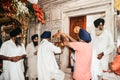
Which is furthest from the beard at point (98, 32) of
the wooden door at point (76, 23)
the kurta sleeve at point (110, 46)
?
the wooden door at point (76, 23)

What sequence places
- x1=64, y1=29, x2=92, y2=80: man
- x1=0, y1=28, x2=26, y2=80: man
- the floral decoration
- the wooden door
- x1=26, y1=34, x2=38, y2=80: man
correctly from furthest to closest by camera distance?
the floral decoration < x1=26, y1=34, x2=38, y2=80: man < the wooden door < x1=0, y1=28, x2=26, y2=80: man < x1=64, y1=29, x2=92, y2=80: man

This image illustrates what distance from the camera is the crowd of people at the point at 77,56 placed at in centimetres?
423

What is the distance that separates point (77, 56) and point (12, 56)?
1752 millimetres

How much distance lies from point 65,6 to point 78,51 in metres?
2.77

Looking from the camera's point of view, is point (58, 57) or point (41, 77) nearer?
Answer: point (41, 77)

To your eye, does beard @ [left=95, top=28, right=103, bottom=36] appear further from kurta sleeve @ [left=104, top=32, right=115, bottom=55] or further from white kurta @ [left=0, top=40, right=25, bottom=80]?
white kurta @ [left=0, top=40, right=25, bottom=80]

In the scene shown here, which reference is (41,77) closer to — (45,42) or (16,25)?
(45,42)

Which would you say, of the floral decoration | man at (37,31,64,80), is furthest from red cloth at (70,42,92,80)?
the floral decoration

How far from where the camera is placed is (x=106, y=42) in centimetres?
525

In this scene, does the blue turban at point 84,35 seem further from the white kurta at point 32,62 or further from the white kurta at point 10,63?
the white kurta at point 32,62

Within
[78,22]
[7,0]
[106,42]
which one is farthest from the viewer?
[7,0]

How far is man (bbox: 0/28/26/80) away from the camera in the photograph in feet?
17.5

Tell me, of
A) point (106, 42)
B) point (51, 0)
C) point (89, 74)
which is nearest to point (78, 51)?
point (89, 74)

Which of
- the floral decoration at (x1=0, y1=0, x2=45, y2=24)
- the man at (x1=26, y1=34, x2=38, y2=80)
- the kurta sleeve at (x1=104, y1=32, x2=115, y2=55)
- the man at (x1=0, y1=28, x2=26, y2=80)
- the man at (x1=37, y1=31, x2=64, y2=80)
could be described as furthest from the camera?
the floral decoration at (x1=0, y1=0, x2=45, y2=24)
